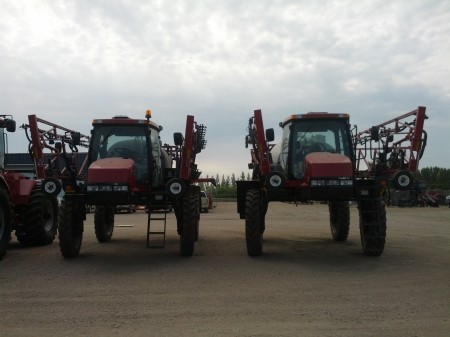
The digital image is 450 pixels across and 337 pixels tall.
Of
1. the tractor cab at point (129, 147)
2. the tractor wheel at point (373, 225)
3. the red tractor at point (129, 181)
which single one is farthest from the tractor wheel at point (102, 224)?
the tractor wheel at point (373, 225)

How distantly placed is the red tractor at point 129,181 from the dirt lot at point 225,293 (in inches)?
27.0

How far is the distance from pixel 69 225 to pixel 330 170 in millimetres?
5563

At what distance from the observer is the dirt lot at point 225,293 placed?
222 inches

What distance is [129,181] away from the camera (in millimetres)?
10055

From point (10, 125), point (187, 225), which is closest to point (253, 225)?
point (187, 225)

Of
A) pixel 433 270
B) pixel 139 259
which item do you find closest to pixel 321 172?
pixel 433 270

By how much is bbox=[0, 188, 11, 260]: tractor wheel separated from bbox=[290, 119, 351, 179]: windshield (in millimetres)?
6186

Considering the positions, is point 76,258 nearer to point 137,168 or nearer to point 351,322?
point 137,168

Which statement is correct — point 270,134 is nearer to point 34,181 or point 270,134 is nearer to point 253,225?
point 253,225

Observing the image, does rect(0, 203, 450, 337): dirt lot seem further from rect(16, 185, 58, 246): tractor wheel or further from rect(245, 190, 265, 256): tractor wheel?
rect(16, 185, 58, 246): tractor wheel

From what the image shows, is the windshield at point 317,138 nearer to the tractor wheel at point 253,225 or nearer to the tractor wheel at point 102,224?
the tractor wheel at point 253,225

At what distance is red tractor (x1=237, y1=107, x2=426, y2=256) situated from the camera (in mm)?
10133

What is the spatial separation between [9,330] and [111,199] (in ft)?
15.0

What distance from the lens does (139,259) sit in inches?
418
